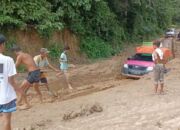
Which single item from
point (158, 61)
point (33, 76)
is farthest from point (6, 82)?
point (158, 61)

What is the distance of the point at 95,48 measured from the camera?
2597 cm

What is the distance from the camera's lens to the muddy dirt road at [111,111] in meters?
8.60

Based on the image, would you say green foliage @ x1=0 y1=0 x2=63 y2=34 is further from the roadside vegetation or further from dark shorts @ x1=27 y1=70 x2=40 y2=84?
dark shorts @ x1=27 y1=70 x2=40 y2=84

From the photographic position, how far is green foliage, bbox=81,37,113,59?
25422 mm

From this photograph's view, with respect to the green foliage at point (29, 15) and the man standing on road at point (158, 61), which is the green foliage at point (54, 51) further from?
the man standing on road at point (158, 61)

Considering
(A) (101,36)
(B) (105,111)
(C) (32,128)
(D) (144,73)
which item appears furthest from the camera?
(A) (101,36)

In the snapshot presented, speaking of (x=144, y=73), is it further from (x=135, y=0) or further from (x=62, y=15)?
(x=135, y=0)

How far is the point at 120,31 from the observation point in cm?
3022

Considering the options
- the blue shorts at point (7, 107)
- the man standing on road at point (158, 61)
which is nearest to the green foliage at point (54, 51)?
the man standing on road at point (158, 61)

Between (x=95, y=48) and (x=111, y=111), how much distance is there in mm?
A: 15752

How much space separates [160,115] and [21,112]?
4.29 metres

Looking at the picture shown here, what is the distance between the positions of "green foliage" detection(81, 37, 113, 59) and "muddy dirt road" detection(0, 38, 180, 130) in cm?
828

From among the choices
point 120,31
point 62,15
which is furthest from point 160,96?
point 120,31

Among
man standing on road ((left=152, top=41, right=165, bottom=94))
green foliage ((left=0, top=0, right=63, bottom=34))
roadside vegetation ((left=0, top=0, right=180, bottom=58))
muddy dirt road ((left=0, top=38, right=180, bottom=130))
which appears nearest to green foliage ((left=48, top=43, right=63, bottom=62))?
roadside vegetation ((left=0, top=0, right=180, bottom=58))
